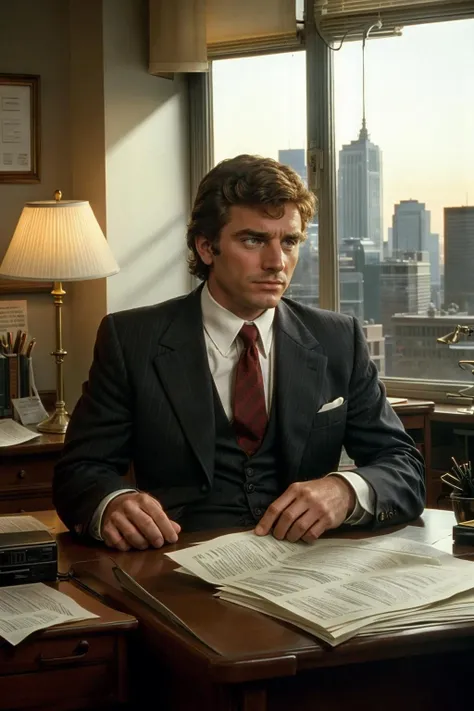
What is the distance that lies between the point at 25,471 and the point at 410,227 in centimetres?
157

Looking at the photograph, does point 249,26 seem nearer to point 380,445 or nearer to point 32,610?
point 380,445

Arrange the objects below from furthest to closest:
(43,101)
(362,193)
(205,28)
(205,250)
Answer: (43,101)
(205,28)
(362,193)
(205,250)

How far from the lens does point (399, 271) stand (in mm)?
3686

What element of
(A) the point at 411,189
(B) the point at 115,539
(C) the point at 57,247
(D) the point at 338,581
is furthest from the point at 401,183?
(D) the point at 338,581

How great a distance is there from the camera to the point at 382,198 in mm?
3693

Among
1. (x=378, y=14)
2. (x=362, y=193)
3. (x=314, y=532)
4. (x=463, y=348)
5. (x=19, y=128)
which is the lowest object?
(x=314, y=532)

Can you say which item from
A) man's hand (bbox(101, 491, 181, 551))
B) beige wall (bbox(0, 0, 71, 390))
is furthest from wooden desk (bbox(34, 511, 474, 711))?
beige wall (bbox(0, 0, 71, 390))

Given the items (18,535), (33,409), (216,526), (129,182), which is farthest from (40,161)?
Answer: (18,535)

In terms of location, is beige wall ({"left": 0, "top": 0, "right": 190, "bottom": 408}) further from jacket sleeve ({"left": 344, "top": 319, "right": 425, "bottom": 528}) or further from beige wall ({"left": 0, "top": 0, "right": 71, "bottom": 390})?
jacket sleeve ({"left": 344, "top": 319, "right": 425, "bottom": 528})

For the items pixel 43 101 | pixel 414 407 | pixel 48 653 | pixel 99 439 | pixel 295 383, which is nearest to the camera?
pixel 48 653

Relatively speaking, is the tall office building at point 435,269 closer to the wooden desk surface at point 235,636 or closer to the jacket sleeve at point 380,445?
the jacket sleeve at point 380,445

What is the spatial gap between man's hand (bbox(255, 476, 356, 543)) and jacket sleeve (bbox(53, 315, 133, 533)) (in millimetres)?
322

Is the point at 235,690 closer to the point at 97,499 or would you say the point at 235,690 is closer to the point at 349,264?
the point at 97,499

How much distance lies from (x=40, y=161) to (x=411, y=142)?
140 cm
